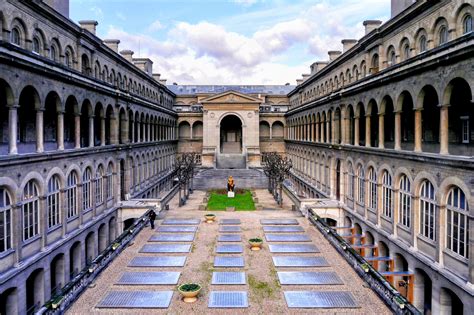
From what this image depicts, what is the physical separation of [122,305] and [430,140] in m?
19.6

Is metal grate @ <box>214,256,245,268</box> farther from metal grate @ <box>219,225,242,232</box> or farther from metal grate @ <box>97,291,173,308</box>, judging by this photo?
metal grate @ <box>219,225,242,232</box>

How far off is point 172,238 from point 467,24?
22721 mm

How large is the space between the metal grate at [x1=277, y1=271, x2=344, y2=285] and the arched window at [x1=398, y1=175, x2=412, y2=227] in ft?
21.8

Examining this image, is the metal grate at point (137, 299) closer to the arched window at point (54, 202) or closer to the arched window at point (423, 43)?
the arched window at point (54, 202)

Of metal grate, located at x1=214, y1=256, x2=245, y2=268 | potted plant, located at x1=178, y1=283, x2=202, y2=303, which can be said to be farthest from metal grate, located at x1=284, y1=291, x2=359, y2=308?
metal grate, located at x1=214, y1=256, x2=245, y2=268

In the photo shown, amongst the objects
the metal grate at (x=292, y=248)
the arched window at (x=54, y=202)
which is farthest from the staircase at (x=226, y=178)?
the arched window at (x=54, y=202)

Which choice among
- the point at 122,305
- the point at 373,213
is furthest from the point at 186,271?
the point at 373,213

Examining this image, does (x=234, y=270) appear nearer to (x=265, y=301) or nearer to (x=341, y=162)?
(x=265, y=301)

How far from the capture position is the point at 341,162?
3738 centimetres

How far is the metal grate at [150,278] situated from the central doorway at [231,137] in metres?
62.0

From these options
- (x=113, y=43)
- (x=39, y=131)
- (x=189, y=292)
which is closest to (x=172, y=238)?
(x=189, y=292)

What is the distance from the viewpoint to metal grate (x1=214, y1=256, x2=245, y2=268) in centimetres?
2278

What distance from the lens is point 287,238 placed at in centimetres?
2850

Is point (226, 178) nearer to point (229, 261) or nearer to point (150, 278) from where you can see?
point (229, 261)
